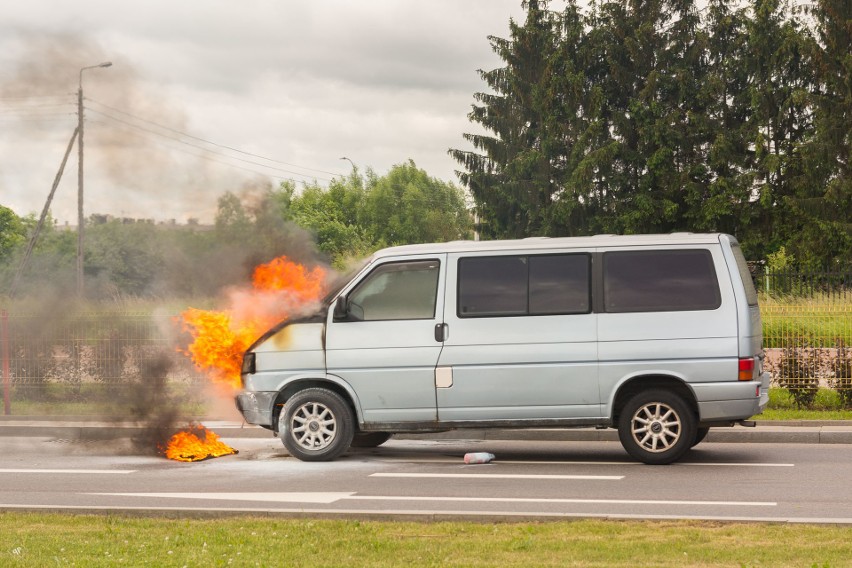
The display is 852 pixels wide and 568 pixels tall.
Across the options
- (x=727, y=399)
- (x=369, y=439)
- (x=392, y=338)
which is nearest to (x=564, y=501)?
(x=727, y=399)

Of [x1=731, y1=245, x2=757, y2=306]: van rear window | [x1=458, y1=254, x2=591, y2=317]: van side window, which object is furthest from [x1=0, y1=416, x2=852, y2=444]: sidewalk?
[x1=731, y1=245, x2=757, y2=306]: van rear window

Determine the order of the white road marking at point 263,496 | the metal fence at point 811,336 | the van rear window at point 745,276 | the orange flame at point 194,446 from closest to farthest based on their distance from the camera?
the white road marking at point 263,496 → the van rear window at point 745,276 → the orange flame at point 194,446 → the metal fence at point 811,336

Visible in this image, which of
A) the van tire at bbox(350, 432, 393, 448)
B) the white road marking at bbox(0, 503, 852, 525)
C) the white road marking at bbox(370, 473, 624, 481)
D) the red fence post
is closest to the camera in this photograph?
the white road marking at bbox(0, 503, 852, 525)

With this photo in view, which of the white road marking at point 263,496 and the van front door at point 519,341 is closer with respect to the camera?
the white road marking at point 263,496

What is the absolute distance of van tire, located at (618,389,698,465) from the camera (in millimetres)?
11086

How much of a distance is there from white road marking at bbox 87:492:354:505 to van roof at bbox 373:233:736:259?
2954 mm

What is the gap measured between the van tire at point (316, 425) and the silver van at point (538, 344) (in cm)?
1

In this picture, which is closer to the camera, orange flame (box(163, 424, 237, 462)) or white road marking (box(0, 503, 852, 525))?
white road marking (box(0, 503, 852, 525))

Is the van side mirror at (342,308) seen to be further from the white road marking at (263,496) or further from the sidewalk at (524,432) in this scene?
the white road marking at (263,496)

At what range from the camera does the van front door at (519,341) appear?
36.6 feet

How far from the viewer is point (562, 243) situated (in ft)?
37.7

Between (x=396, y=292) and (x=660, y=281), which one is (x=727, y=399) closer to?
(x=660, y=281)

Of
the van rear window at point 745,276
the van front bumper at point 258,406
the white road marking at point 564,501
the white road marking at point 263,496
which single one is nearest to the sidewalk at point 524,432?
the van front bumper at point 258,406

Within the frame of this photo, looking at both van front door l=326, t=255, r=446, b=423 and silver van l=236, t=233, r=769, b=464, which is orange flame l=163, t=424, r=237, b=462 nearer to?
silver van l=236, t=233, r=769, b=464
